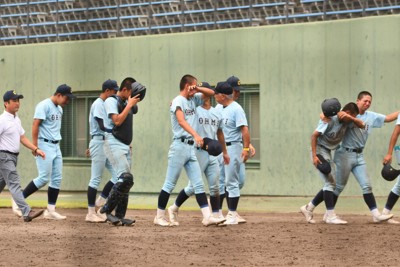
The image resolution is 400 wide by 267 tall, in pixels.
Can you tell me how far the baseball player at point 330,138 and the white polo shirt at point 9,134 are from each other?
295 cm

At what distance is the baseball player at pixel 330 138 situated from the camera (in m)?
10.9

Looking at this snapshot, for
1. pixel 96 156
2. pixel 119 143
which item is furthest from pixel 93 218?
pixel 119 143

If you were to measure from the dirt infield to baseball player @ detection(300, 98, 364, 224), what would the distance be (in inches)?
11.7

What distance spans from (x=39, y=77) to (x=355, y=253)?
29.5ft

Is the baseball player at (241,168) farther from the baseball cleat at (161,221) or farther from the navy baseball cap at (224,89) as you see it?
the baseball cleat at (161,221)

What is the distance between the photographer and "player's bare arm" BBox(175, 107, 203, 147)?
9953mm

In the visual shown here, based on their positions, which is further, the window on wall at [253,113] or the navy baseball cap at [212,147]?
the window on wall at [253,113]

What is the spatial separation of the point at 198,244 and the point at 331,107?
7.89 ft

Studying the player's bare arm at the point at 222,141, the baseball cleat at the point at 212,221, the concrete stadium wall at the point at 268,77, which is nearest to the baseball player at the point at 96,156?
Answer: the player's bare arm at the point at 222,141

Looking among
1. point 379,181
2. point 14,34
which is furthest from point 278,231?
point 379,181

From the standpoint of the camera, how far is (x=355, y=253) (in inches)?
336

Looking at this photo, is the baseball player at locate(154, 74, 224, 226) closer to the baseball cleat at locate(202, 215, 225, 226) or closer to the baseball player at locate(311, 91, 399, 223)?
the baseball cleat at locate(202, 215, 225, 226)

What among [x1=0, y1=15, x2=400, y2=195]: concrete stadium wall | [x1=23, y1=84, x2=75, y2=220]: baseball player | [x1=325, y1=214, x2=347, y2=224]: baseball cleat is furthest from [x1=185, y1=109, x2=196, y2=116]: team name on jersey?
[x1=0, y1=15, x2=400, y2=195]: concrete stadium wall

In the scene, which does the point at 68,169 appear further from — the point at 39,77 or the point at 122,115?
the point at 122,115
